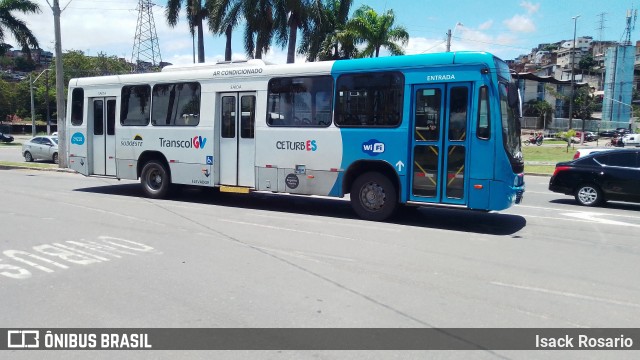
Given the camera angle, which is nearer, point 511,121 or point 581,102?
point 511,121

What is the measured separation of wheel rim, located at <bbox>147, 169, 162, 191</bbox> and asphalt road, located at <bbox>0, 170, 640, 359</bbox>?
71.7 inches

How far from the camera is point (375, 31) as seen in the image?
32.7 meters

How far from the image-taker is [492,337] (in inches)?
183

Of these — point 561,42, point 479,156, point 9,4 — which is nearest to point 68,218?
point 479,156

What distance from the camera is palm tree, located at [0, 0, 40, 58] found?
3169 cm

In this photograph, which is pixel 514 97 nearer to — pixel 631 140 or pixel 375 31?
pixel 375 31

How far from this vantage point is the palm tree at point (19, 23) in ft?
104

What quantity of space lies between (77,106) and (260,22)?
1725 centimetres

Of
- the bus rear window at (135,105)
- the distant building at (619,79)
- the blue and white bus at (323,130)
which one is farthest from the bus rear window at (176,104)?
the distant building at (619,79)

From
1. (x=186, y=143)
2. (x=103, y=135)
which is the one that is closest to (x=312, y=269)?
(x=186, y=143)

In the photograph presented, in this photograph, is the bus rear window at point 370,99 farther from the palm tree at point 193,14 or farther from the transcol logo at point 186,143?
the palm tree at point 193,14

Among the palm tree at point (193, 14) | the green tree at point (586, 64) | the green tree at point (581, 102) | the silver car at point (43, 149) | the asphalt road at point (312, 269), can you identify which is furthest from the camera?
the green tree at point (586, 64)

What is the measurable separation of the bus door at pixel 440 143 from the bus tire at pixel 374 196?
1.63 ft

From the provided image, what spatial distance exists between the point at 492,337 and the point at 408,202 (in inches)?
216
